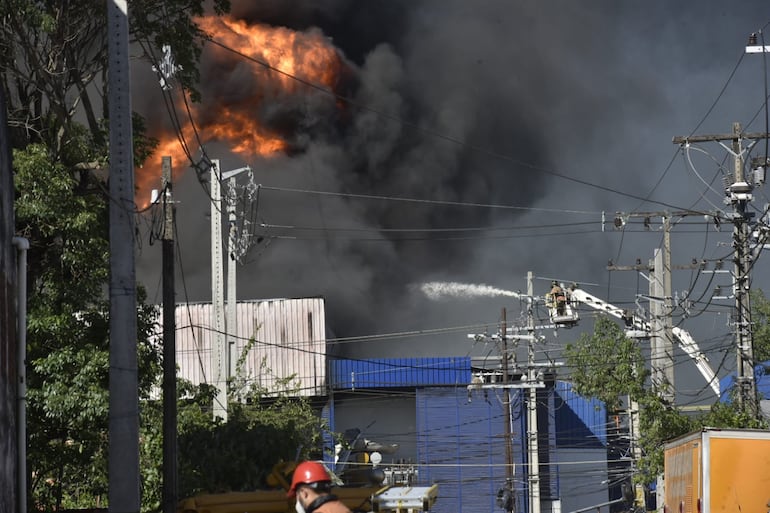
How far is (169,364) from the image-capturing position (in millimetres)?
23266

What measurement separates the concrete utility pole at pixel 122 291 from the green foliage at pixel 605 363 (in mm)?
31440

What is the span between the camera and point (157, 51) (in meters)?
28.8

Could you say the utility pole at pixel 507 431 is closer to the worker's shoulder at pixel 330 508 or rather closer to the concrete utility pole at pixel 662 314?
the concrete utility pole at pixel 662 314

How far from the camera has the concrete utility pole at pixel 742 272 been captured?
116ft

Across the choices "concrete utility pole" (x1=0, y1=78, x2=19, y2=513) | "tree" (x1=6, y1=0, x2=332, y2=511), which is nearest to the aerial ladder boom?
"tree" (x1=6, y1=0, x2=332, y2=511)

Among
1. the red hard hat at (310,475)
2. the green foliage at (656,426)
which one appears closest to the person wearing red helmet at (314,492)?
the red hard hat at (310,475)

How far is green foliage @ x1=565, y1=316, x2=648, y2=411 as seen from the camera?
142ft

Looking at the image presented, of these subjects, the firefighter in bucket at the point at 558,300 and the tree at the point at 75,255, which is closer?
the tree at the point at 75,255

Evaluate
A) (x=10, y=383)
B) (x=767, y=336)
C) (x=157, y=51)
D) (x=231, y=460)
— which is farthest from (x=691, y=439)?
(x=767, y=336)

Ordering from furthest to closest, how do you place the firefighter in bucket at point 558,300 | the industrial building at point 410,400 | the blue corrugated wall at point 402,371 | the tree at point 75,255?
1. the blue corrugated wall at point 402,371
2. the industrial building at point 410,400
3. the firefighter in bucket at point 558,300
4. the tree at point 75,255

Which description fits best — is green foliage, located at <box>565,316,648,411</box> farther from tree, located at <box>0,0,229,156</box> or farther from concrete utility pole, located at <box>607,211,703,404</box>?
tree, located at <box>0,0,229,156</box>

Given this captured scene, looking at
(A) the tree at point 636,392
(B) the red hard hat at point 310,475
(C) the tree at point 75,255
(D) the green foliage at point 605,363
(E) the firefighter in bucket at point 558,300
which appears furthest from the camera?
(E) the firefighter in bucket at point 558,300

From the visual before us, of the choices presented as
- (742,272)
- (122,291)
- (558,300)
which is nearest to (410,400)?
(558,300)

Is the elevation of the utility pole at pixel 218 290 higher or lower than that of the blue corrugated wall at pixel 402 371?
higher
